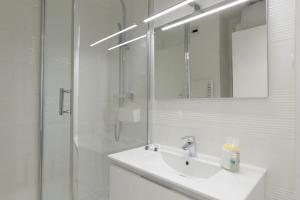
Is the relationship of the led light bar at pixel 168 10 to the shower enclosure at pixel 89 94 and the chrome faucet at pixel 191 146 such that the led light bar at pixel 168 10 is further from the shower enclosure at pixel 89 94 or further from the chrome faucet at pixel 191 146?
the chrome faucet at pixel 191 146

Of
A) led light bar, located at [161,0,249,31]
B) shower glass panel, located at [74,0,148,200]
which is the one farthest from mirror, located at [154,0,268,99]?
shower glass panel, located at [74,0,148,200]

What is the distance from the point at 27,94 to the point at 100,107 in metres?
0.61

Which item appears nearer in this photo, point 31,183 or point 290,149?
point 290,149

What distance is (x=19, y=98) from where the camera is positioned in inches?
58.5

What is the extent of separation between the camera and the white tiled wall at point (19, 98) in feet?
4.67

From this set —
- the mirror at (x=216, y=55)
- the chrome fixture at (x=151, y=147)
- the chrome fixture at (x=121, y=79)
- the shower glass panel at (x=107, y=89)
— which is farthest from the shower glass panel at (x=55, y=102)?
the mirror at (x=216, y=55)

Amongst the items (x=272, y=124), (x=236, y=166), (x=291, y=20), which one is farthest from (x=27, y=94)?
(x=291, y=20)

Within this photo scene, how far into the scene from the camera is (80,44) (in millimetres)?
1344

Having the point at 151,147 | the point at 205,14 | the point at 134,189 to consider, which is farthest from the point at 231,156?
the point at 205,14

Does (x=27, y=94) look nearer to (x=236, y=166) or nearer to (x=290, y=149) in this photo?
(x=236, y=166)

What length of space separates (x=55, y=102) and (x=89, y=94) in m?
0.32

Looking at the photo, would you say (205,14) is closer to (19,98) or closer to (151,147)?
(151,147)

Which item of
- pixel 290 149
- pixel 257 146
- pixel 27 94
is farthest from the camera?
pixel 27 94

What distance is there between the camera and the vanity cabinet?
90cm
